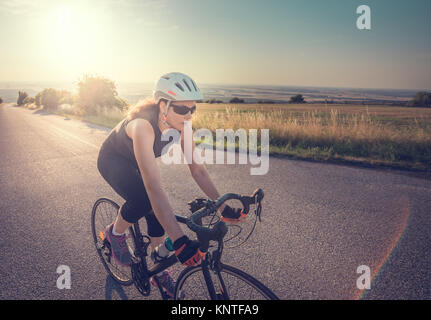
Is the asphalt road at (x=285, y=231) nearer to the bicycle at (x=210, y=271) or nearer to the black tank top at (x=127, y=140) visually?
the bicycle at (x=210, y=271)

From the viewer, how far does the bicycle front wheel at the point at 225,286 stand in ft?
5.51

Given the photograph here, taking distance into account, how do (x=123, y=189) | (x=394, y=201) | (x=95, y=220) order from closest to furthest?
(x=123, y=189)
(x=95, y=220)
(x=394, y=201)

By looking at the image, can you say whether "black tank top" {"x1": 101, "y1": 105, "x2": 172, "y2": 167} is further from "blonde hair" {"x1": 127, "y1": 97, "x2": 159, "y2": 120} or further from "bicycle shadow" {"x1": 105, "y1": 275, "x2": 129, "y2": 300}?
"bicycle shadow" {"x1": 105, "y1": 275, "x2": 129, "y2": 300}

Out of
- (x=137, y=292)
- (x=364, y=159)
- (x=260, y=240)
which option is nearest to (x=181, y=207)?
(x=260, y=240)

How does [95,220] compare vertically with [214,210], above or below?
below

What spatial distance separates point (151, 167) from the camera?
6.08 ft

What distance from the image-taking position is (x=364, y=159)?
7410mm

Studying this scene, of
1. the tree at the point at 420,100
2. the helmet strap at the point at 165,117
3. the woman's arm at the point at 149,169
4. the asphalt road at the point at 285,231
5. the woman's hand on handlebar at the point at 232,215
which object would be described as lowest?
the asphalt road at the point at 285,231

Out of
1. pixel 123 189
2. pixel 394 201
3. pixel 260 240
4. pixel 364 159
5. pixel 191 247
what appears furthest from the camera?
pixel 364 159

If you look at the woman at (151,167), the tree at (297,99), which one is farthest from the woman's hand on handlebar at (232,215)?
the tree at (297,99)

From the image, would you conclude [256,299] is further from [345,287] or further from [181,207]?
[181,207]

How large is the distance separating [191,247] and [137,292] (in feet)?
4.92
